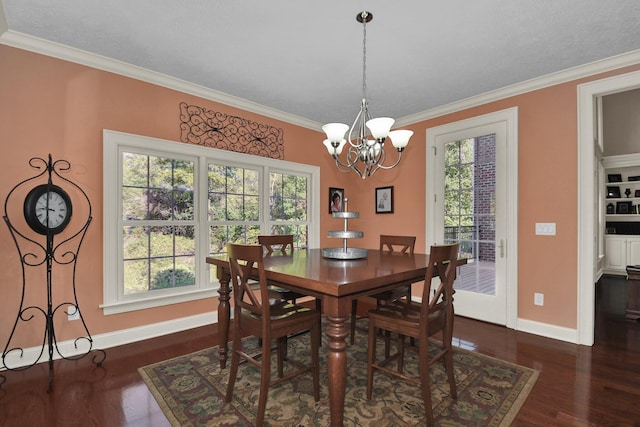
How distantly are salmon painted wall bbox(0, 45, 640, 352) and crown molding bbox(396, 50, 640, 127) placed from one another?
0.20ft

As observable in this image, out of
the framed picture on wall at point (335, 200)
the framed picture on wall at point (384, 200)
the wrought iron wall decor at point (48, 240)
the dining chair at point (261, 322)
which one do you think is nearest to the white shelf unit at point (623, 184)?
the framed picture on wall at point (384, 200)

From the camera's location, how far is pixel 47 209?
2.24 meters

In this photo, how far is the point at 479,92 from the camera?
11.0 ft

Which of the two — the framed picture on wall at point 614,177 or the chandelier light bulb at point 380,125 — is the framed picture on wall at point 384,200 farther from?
the framed picture on wall at point 614,177

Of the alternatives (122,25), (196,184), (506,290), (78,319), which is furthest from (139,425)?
(506,290)

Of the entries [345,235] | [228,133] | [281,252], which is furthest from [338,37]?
[281,252]

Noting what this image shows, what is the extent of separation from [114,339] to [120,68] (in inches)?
96.8

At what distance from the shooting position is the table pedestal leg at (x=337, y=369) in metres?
1.54

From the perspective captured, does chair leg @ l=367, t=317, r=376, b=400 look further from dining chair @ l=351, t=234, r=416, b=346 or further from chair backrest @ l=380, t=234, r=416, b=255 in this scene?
chair backrest @ l=380, t=234, r=416, b=255

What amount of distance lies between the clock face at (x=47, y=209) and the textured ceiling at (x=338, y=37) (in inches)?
47.8

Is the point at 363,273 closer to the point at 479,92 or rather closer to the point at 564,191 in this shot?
the point at 564,191

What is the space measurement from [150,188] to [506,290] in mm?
3890

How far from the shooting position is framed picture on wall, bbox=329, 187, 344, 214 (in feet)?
15.3

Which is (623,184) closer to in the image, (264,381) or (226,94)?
(226,94)
